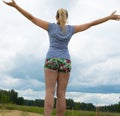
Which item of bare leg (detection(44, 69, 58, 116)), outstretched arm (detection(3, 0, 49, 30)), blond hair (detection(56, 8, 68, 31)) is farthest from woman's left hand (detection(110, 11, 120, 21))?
bare leg (detection(44, 69, 58, 116))

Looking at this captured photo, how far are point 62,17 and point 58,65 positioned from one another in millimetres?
828

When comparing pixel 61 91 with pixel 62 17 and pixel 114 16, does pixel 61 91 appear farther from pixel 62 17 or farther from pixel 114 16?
pixel 114 16

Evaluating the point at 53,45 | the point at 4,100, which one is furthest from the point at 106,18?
the point at 4,100

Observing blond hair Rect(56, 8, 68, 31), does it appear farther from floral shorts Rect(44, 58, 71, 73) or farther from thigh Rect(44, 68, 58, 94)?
thigh Rect(44, 68, 58, 94)

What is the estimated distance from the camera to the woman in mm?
6801

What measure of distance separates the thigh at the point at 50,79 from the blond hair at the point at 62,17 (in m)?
0.81

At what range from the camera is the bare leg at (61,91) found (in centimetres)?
685

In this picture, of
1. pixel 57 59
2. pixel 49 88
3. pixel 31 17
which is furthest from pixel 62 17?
pixel 49 88

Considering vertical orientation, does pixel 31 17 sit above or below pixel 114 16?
below

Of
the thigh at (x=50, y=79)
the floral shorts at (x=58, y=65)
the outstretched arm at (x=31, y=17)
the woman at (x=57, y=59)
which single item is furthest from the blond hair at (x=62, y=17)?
the thigh at (x=50, y=79)

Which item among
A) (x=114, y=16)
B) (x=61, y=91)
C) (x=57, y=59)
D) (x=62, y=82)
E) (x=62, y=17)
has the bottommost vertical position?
(x=61, y=91)

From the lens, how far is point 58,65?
22.3ft

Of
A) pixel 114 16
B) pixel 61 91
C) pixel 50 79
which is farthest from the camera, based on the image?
pixel 114 16

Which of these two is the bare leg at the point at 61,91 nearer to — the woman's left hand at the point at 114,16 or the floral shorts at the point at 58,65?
the floral shorts at the point at 58,65
